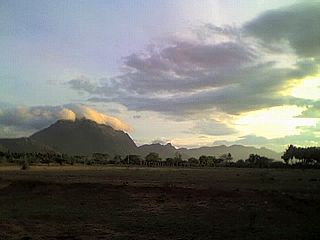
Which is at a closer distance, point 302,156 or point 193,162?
point 302,156

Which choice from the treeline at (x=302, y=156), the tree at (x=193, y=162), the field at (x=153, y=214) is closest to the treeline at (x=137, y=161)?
the tree at (x=193, y=162)

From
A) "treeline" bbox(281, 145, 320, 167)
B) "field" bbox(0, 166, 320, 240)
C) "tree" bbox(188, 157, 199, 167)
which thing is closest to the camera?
"field" bbox(0, 166, 320, 240)

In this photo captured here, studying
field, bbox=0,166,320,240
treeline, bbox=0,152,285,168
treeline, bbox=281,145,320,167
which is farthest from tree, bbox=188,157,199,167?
field, bbox=0,166,320,240

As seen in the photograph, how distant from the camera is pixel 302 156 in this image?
142m

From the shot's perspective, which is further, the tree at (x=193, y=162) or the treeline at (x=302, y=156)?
the tree at (x=193, y=162)

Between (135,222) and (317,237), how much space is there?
8.77 m

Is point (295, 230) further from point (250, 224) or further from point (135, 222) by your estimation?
point (135, 222)

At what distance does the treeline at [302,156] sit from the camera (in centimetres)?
13275

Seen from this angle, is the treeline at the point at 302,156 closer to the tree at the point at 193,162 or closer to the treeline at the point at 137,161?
the treeline at the point at 137,161

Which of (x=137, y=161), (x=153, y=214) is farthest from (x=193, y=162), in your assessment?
(x=153, y=214)

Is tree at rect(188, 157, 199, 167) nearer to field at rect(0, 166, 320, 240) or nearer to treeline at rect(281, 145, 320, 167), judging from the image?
treeline at rect(281, 145, 320, 167)

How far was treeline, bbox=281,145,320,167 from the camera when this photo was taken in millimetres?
132750

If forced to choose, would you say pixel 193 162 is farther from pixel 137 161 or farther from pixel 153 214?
pixel 153 214

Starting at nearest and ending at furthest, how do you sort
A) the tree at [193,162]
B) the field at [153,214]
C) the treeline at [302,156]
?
the field at [153,214]
the treeline at [302,156]
the tree at [193,162]
